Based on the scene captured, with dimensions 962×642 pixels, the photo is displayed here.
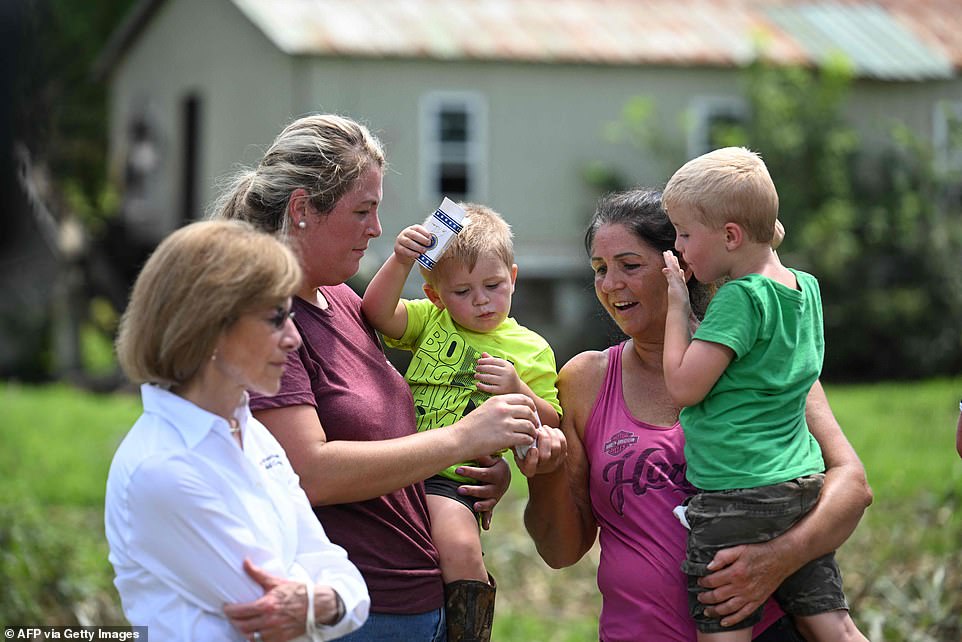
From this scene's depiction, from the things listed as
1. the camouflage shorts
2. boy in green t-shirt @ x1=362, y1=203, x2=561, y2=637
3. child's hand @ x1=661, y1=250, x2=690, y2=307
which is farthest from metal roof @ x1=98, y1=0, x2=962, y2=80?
the camouflage shorts

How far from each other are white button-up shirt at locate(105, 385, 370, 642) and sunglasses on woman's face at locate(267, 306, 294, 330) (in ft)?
0.76

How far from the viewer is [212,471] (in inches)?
99.5

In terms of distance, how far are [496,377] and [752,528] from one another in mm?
769

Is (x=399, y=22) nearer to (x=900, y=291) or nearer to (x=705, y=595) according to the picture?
(x=900, y=291)

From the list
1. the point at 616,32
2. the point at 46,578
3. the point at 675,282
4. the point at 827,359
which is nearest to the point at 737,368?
the point at 675,282

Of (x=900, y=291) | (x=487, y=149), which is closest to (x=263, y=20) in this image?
(x=487, y=149)

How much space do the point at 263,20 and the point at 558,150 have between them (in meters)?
4.52

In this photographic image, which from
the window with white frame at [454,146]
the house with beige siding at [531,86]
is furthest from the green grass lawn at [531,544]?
the window with white frame at [454,146]

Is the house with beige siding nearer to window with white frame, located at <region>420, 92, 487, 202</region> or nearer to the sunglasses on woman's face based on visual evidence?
window with white frame, located at <region>420, 92, 487, 202</region>

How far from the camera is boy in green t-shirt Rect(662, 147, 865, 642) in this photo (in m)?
3.10

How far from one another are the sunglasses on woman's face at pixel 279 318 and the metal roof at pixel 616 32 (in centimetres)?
1445

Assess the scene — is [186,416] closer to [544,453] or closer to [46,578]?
[544,453]

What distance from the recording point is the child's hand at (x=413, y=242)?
135 inches

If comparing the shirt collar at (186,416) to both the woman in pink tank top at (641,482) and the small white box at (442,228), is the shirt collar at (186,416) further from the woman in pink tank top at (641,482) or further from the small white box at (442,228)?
the woman in pink tank top at (641,482)
